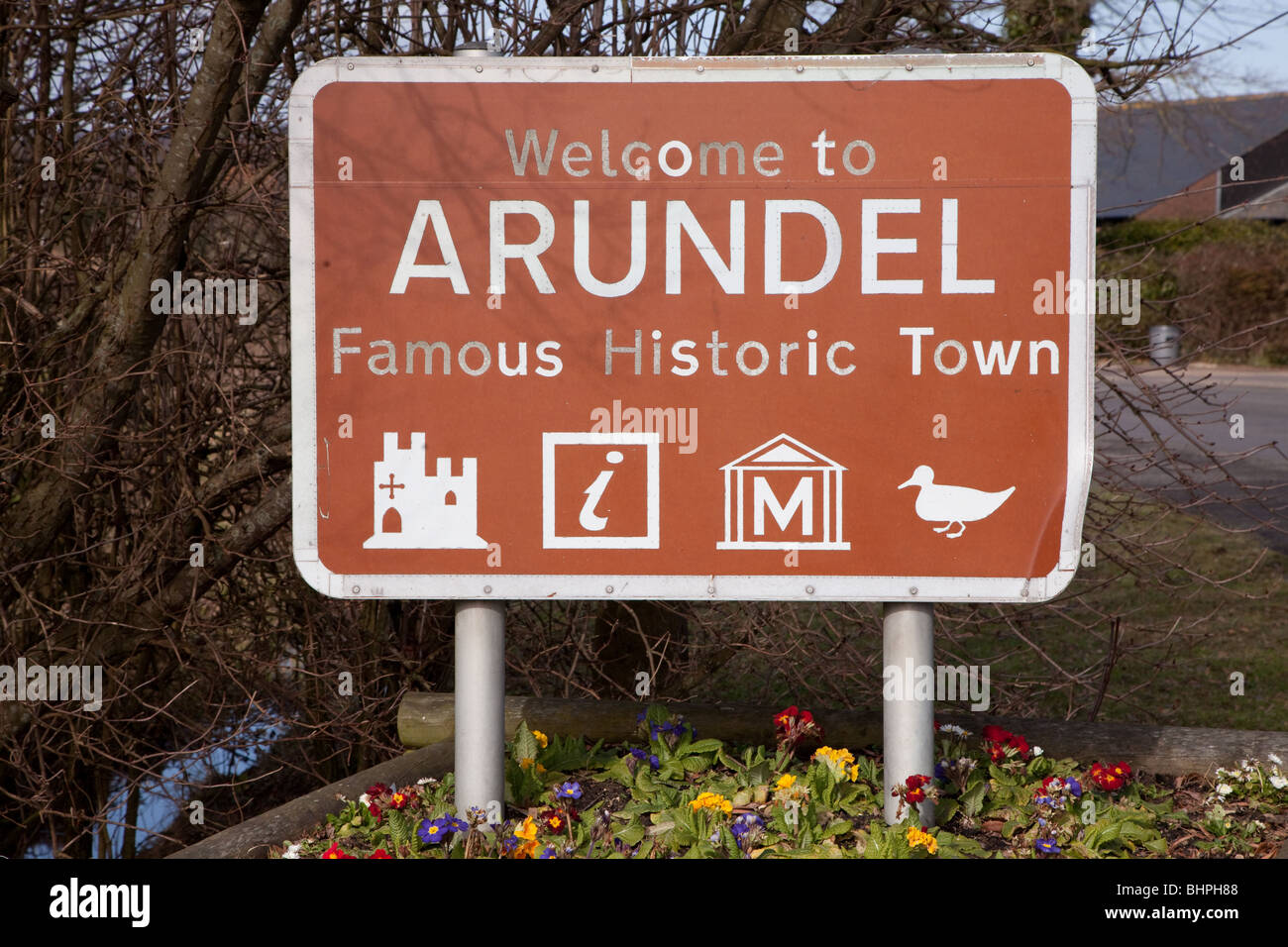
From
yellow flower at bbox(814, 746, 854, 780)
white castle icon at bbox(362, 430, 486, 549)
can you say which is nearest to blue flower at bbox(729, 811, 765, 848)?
yellow flower at bbox(814, 746, 854, 780)

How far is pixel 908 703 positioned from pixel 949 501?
522mm

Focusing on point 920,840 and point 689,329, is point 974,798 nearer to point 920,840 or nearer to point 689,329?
point 920,840

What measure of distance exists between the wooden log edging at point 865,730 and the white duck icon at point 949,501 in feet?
3.21

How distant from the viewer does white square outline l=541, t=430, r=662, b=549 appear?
3002 millimetres

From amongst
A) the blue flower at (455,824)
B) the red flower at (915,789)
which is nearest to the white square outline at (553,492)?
the blue flower at (455,824)

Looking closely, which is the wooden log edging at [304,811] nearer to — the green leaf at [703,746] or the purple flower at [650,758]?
the purple flower at [650,758]

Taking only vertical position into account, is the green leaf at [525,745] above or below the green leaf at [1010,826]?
above

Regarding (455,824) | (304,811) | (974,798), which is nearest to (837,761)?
(974,798)

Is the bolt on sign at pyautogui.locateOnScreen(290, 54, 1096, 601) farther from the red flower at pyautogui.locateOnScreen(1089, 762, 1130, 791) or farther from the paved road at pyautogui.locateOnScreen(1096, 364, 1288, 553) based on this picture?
the paved road at pyautogui.locateOnScreen(1096, 364, 1288, 553)

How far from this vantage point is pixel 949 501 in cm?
298

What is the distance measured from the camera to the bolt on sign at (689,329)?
2.96 m

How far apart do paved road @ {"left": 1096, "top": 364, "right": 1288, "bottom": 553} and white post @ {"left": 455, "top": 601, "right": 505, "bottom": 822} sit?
8.36 ft

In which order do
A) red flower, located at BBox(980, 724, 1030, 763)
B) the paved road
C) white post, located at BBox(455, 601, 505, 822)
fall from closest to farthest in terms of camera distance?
1. white post, located at BBox(455, 601, 505, 822)
2. red flower, located at BBox(980, 724, 1030, 763)
3. the paved road
